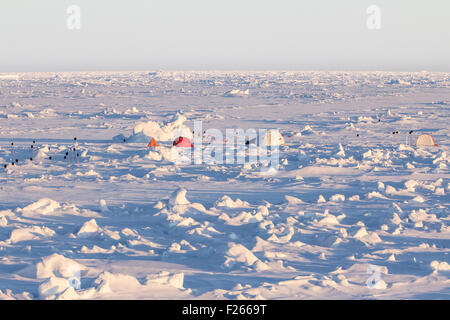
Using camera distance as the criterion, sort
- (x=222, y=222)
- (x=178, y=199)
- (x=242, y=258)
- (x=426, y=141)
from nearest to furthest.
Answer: (x=242, y=258) < (x=222, y=222) < (x=178, y=199) < (x=426, y=141)

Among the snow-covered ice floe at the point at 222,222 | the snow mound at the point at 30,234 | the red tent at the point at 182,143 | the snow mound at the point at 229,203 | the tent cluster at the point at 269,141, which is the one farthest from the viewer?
the tent cluster at the point at 269,141

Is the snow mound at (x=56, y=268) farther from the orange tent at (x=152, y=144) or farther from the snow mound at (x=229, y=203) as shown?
the orange tent at (x=152, y=144)

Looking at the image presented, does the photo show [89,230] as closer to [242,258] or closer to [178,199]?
[178,199]

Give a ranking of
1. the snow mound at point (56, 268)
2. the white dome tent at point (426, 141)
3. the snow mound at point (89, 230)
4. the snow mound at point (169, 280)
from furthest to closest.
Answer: the white dome tent at point (426, 141)
the snow mound at point (89, 230)
the snow mound at point (56, 268)
the snow mound at point (169, 280)

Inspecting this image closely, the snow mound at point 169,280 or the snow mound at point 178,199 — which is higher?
the snow mound at point 178,199

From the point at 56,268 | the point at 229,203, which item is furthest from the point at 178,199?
the point at 56,268

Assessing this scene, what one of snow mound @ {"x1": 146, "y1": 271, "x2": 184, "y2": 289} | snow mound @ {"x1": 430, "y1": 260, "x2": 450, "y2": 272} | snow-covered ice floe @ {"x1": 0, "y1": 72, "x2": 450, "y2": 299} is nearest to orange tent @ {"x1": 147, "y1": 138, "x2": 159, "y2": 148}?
snow-covered ice floe @ {"x1": 0, "y1": 72, "x2": 450, "y2": 299}

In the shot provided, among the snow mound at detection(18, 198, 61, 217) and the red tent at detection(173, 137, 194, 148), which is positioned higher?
the red tent at detection(173, 137, 194, 148)

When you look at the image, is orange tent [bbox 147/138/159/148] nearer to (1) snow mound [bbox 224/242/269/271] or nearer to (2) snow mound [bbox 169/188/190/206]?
(2) snow mound [bbox 169/188/190/206]

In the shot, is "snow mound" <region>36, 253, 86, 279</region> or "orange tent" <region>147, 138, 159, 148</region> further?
"orange tent" <region>147, 138, 159, 148</region>

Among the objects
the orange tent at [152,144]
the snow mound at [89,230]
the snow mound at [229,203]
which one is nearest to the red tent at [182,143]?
the orange tent at [152,144]
